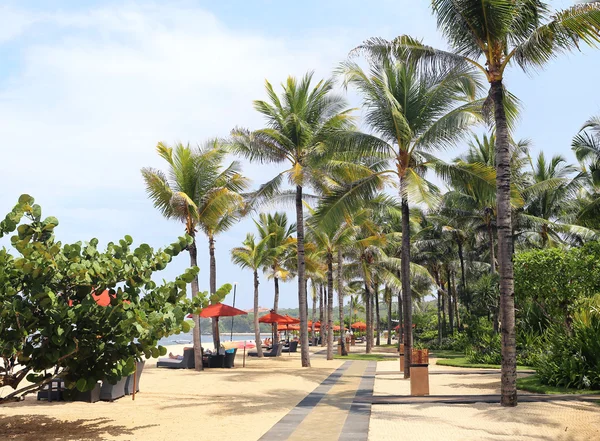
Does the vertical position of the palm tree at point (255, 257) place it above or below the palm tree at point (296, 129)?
below

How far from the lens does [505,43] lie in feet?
35.7

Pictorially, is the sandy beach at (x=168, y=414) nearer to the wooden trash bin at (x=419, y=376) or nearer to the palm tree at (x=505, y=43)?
the wooden trash bin at (x=419, y=376)

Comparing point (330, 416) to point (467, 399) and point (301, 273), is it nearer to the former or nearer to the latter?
point (467, 399)

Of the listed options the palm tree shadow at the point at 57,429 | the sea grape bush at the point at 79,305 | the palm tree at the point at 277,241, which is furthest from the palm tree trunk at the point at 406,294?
the palm tree at the point at 277,241

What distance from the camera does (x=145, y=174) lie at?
20.1 metres

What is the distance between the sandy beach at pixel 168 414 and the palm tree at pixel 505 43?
4278mm

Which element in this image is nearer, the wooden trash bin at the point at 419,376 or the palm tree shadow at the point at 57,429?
the palm tree shadow at the point at 57,429

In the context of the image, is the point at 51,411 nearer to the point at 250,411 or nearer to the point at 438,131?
the point at 250,411

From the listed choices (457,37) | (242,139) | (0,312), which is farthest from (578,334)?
(242,139)

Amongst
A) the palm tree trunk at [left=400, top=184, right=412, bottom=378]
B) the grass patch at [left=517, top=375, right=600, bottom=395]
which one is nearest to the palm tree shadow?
the grass patch at [left=517, top=375, right=600, bottom=395]

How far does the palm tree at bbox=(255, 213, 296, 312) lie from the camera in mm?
32312

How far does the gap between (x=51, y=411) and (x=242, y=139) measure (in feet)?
42.0

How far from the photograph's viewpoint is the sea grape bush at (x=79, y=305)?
6.84m

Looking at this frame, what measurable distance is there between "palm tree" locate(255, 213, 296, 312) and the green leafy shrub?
1826cm
